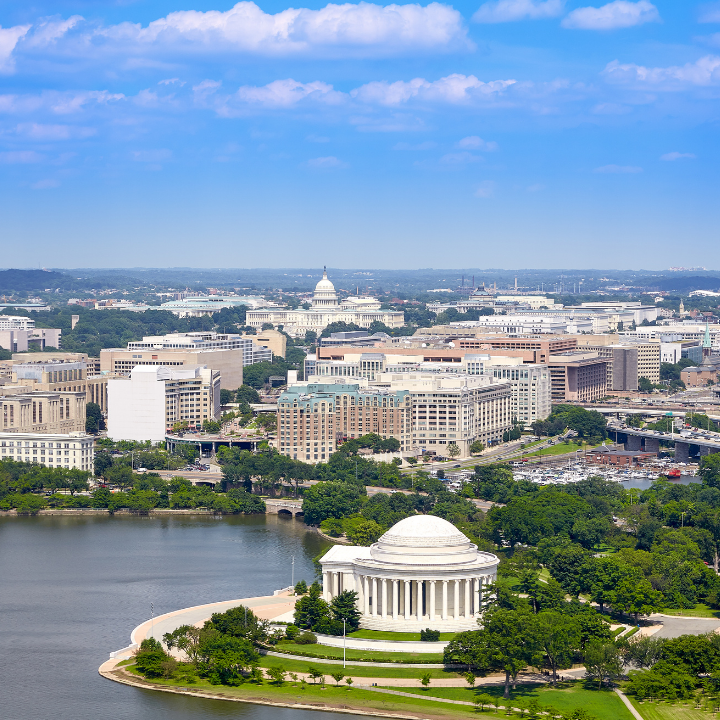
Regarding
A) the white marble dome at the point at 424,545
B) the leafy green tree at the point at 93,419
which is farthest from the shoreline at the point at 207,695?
the leafy green tree at the point at 93,419

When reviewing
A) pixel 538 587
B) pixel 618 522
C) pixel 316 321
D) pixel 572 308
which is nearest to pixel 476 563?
pixel 538 587

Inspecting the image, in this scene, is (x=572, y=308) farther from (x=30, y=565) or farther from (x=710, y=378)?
(x=30, y=565)

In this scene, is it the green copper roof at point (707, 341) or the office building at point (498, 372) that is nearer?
the office building at point (498, 372)

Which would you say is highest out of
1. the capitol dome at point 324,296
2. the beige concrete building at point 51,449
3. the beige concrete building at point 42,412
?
the capitol dome at point 324,296

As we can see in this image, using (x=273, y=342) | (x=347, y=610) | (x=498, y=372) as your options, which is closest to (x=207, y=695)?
(x=347, y=610)

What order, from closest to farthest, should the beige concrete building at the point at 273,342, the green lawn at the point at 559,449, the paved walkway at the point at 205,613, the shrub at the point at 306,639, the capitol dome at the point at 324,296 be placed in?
the shrub at the point at 306,639
the paved walkway at the point at 205,613
the green lawn at the point at 559,449
the beige concrete building at the point at 273,342
the capitol dome at the point at 324,296

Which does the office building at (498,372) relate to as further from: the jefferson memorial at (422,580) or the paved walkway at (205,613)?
the jefferson memorial at (422,580)

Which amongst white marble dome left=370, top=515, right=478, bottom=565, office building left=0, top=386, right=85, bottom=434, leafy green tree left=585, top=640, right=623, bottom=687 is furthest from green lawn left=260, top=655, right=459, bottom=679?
office building left=0, top=386, right=85, bottom=434
